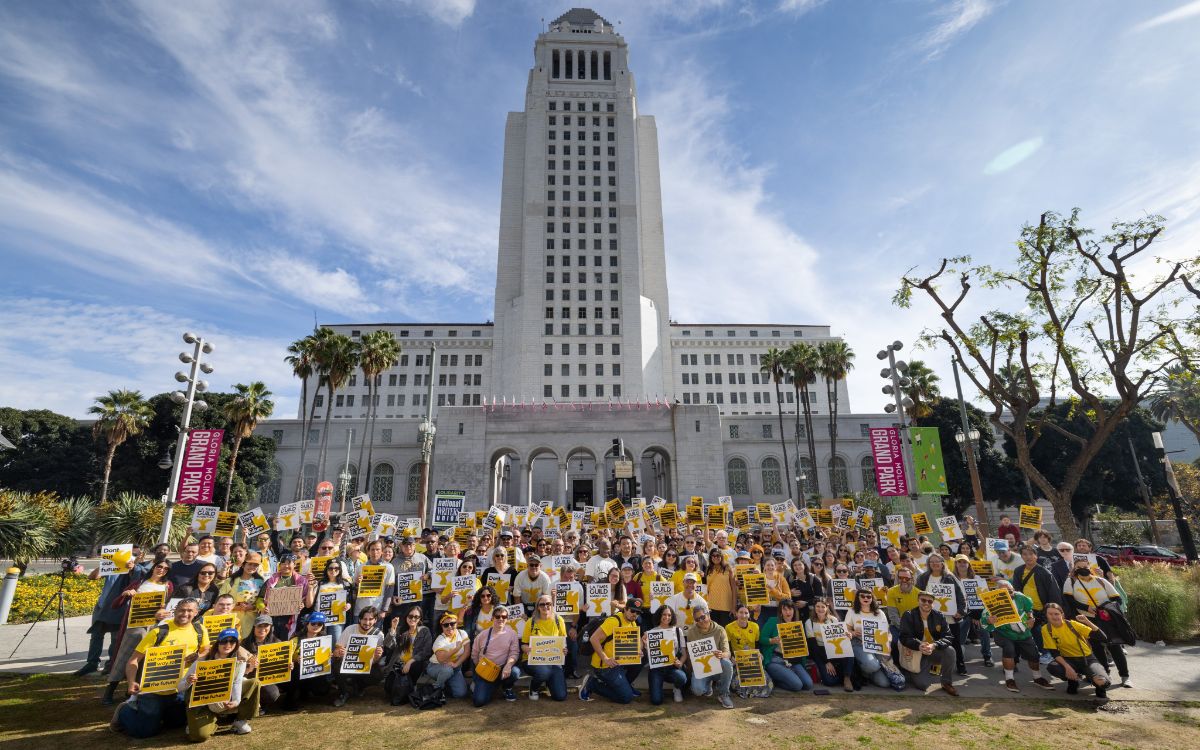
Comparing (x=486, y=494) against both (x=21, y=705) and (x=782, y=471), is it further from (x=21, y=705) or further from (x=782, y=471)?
(x=21, y=705)

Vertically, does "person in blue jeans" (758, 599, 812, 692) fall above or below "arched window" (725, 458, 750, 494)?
below

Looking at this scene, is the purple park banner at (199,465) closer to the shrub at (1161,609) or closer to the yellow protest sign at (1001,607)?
the yellow protest sign at (1001,607)

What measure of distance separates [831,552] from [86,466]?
188ft

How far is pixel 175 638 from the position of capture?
6949 mm

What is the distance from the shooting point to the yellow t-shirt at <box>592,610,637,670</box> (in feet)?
27.3

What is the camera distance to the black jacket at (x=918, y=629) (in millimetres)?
8805

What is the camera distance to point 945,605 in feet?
31.1

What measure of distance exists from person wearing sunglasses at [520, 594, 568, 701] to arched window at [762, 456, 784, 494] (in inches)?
1841

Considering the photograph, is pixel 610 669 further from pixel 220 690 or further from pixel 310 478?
pixel 310 478

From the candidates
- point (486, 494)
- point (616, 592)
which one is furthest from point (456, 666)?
point (486, 494)

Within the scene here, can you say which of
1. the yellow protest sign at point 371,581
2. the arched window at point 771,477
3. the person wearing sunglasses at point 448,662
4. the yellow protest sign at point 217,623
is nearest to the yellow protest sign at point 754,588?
the person wearing sunglasses at point 448,662

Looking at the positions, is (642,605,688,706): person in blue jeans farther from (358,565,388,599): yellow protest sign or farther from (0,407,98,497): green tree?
(0,407,98,497): green tree

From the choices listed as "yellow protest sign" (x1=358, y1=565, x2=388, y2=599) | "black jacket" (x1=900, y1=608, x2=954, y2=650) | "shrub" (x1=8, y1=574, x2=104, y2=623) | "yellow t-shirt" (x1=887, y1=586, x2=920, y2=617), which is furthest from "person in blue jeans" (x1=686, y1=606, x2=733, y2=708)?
"shrub" (x1=8, y1=574, x2=104, y2=623)

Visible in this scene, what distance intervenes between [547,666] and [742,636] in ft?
9.88
